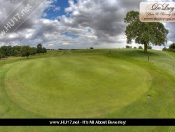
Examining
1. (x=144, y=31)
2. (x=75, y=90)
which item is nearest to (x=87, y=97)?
(x=75, y=90)

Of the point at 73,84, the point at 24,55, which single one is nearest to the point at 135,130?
the point at 73,84

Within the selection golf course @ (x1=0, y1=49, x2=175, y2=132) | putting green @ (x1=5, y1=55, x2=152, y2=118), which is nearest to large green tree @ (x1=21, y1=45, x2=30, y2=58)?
putting green @ (x1=5, y1=55, x2=152, y2=118)

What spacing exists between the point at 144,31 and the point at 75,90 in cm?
2844

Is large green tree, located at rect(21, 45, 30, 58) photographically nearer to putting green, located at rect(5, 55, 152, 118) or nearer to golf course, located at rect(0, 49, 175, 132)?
putting green, located at rect(5, 55, 152, 118)

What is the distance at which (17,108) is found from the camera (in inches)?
412

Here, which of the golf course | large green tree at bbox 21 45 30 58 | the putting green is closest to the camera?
the golf course

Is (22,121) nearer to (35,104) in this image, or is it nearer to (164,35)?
(35,104)

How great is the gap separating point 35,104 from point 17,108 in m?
1.36

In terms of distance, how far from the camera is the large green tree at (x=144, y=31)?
33312 millimetres

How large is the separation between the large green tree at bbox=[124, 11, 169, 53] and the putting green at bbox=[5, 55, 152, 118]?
20485 mm

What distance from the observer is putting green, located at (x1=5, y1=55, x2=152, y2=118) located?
32.6ft

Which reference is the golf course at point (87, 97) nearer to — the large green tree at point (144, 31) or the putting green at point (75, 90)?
the putting green at point (75, 90)

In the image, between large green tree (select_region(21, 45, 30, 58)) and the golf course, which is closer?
the golf course

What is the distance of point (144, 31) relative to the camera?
3366 cm
